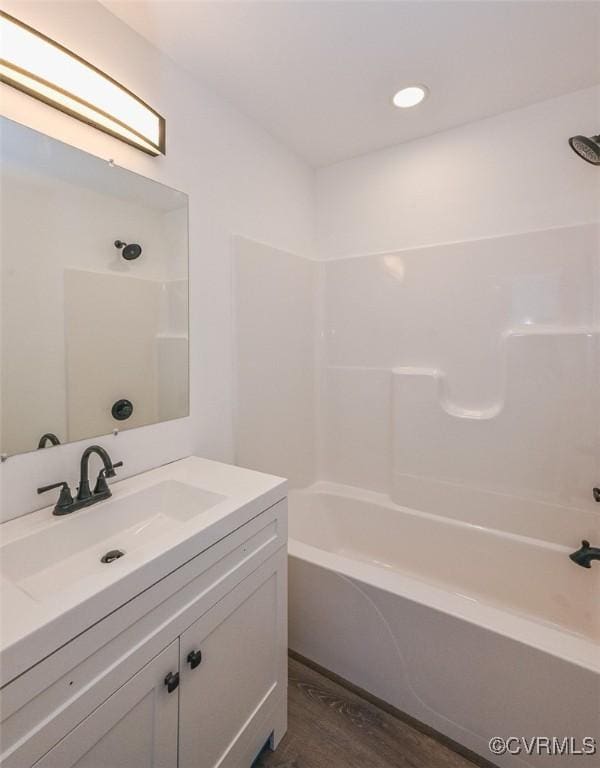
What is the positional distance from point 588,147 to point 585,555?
173cm

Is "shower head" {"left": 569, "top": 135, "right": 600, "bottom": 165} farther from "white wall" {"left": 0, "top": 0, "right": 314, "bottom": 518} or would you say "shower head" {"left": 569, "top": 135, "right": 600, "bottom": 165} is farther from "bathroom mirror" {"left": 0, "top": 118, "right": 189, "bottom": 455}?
"bathroom mirror" {"left": 0, "top": 118, "right": 189, "bottom": 455}

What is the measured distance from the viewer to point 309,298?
2242 mm

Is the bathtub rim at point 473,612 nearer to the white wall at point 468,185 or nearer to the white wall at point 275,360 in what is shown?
the white wall at point 275,360

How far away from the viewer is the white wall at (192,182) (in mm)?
1033

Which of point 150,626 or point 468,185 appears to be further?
point 468,185

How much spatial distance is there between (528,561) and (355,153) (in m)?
2.38

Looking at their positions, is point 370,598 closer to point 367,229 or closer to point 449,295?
point 449,295

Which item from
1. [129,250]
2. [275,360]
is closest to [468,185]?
[275,360]

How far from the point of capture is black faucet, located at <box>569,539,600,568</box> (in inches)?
60.6

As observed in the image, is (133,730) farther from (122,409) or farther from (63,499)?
(122,409)

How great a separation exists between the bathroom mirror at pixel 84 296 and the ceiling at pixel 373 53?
54cm

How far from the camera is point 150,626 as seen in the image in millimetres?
770

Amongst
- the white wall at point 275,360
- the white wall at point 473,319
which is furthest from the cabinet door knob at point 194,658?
the white wall at point 473,319

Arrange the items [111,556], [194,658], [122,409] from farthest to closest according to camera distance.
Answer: [122,409] → [111,556] → [194,658]
